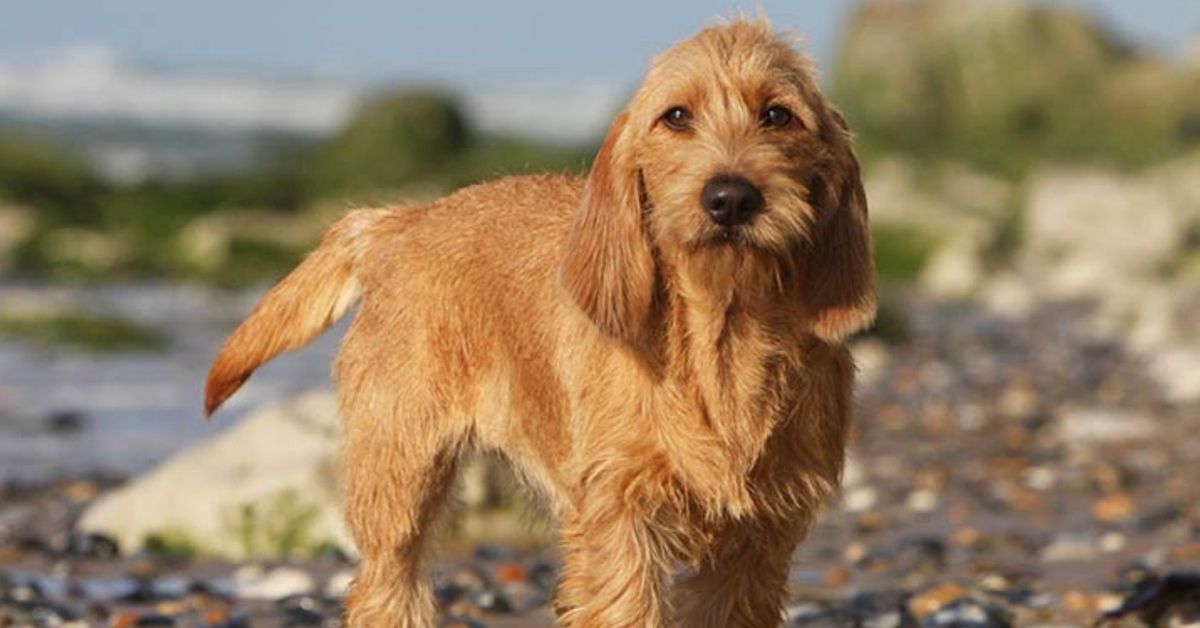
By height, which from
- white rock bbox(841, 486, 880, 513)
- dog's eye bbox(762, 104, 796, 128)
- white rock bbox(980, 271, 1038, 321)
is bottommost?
white rock bbox(980, 271, 1038, 321)

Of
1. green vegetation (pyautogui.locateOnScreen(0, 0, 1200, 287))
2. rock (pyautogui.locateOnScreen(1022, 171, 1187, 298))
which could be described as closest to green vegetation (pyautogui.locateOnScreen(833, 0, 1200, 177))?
green vegetation (pyautogui.locateOnScreen(0, 0, 1200, 287))

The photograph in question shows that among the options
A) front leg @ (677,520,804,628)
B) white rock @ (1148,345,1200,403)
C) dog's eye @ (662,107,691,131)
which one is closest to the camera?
dog's eye @ (662,107,691,131)

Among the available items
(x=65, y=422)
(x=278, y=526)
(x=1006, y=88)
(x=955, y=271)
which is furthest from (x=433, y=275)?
(x=1006, y=88)

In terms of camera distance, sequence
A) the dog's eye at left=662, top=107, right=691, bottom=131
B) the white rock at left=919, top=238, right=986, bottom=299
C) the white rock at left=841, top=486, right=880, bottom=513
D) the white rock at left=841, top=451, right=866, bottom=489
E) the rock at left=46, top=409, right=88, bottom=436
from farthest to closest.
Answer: the white rock at left=919, top=238, right=986, bottom=299, the rock at left=46, top=409, right=88, bottom=436, the white rock at left=841, top=451, right=866, bottom=489, the white rock at left=841, top=486, right=880, bottom=513, the dog's eye at left=662, top=107, right=691, bottom=131

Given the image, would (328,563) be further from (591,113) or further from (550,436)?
(591,113)

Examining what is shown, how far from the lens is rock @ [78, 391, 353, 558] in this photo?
9.77 m

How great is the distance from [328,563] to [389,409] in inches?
114

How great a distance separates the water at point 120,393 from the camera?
13812 millimetres

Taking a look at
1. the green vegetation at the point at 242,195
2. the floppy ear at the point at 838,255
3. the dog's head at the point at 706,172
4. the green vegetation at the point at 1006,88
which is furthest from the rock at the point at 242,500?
the green vegetation at the point at 1006,88

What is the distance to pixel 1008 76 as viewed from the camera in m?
43.3

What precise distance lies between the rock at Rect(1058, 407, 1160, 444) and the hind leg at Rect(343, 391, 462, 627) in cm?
804

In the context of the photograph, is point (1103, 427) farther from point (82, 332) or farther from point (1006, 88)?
point (1006, 88)

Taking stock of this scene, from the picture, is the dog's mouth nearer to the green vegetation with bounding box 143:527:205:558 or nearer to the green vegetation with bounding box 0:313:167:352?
the green vegetation with bounding box 143:527:205:558

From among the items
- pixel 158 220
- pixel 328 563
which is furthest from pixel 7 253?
pixel 328 563
